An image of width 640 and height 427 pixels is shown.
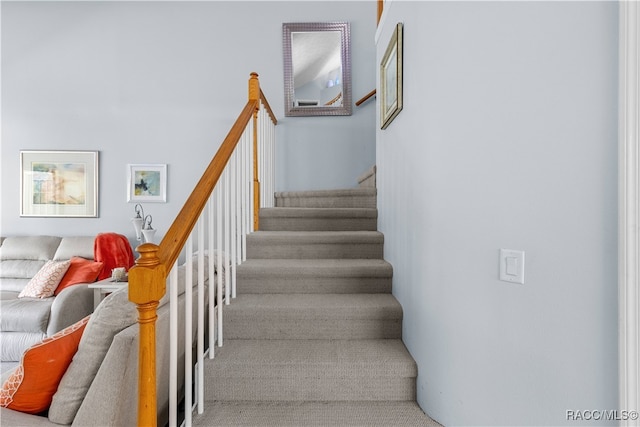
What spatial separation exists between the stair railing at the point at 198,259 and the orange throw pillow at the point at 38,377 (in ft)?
1.36

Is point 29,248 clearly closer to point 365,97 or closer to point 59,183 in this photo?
A: point 59,183

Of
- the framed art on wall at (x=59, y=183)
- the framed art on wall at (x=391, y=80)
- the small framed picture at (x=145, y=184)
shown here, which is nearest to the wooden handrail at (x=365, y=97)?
the framed art on wall at (x=391, y=80)

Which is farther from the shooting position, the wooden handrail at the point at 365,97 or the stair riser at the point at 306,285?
the wooden handrail at the point at 365,97

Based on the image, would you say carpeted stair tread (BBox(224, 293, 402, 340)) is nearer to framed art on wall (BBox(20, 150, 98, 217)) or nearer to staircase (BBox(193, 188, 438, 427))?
staircase (BBox(193, 188, 438, 427))

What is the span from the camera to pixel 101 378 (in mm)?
1137

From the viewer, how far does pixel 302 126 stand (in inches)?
139

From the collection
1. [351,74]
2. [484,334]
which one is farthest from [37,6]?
[484,334]

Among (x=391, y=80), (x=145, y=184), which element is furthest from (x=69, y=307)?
(x=391, y=80)

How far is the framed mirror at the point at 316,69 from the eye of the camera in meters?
3.46

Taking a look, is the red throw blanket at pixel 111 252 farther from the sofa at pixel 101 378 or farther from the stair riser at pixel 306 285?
the sofa at pixel 101 378

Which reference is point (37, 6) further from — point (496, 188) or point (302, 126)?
point (496, 188)

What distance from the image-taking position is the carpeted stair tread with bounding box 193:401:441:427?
1292 mm

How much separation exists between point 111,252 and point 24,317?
0.84 meters

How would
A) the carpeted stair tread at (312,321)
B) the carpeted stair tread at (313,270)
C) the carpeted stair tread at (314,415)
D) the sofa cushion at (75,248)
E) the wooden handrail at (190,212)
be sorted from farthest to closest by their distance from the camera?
the sofa cushion at (75,248) < the carpeted stair tread at (313,270) < the carpeted stair tread at (312,321) < the carpeted stair tread at (314,415) < the wooden handrail at (190,212)
